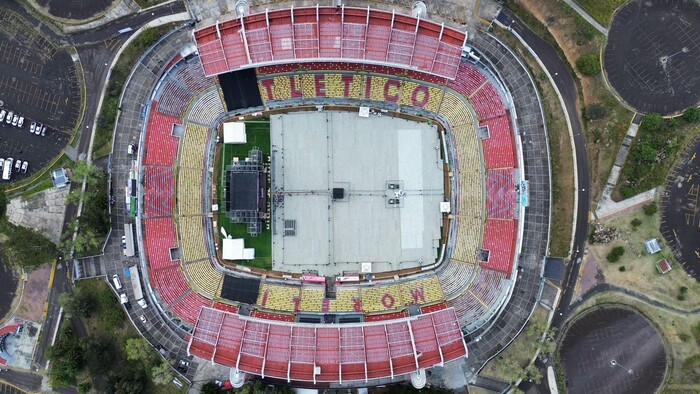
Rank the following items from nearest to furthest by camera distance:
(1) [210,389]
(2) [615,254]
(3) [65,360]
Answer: (1) [210,389], (2) [615,254], (3) [65,360]

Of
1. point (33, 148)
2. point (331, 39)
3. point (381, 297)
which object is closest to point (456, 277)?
point (381, 297)

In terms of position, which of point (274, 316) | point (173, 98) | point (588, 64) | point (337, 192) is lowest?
point (274, 316)

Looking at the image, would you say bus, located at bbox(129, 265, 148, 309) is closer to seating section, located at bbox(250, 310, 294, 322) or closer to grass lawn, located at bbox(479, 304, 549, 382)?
seating section, located at bbox(250, 310, 294, 322)

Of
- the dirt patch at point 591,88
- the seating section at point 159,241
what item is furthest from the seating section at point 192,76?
the dirt patch at point 591,88

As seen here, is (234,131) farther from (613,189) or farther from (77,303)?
(613,189)

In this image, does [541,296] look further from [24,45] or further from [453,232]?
[24,45]

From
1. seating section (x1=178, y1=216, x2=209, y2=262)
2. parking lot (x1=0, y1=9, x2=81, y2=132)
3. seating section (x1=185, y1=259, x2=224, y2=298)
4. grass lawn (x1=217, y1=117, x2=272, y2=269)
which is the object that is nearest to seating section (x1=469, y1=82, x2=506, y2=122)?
grass lawn (x1=217, y1=117, x2=272, y2=269)

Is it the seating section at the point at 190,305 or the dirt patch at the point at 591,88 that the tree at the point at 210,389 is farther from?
the dirt patch at the point at 591,88
